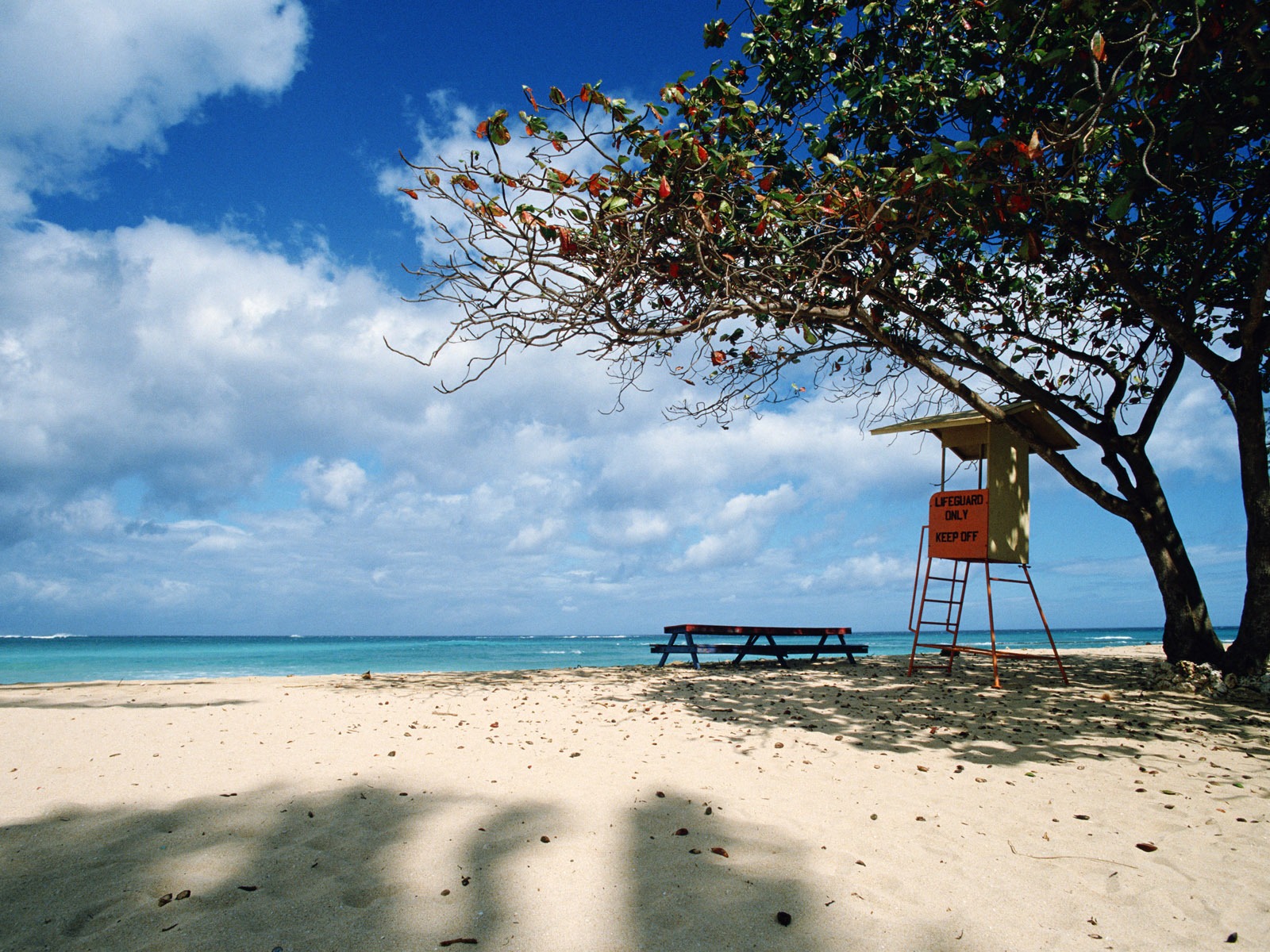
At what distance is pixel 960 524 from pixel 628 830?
21.0 feet

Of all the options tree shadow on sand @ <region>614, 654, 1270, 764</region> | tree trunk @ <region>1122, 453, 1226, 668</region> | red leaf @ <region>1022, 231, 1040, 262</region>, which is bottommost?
tree shadow on sand @ <region>614, 654, 1270, 764</region>

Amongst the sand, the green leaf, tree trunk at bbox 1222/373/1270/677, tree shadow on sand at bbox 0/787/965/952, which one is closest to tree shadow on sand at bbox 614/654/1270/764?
the sand

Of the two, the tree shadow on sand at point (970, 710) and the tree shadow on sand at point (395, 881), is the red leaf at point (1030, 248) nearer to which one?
the tree shadow on sand at point (970, 710)

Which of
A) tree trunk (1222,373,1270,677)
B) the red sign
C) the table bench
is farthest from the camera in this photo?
the table bench

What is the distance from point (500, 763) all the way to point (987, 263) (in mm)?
8418

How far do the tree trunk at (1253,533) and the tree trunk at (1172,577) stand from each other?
362 millimetres

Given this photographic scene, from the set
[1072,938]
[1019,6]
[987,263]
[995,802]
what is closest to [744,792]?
[995,802]

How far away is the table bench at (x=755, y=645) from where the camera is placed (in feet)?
34.3

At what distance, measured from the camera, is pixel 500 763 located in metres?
4.58

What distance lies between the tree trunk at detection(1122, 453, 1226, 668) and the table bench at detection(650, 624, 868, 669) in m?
4.02

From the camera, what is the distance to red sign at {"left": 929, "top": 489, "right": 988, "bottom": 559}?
26.8ft

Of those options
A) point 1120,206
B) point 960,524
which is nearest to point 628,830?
point 1120,206

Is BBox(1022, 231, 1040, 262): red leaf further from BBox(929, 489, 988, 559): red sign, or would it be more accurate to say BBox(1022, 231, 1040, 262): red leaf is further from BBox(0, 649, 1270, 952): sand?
BBox(0, 649, 1270, 952): sand

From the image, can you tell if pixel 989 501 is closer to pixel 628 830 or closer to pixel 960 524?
pixel 960 524
